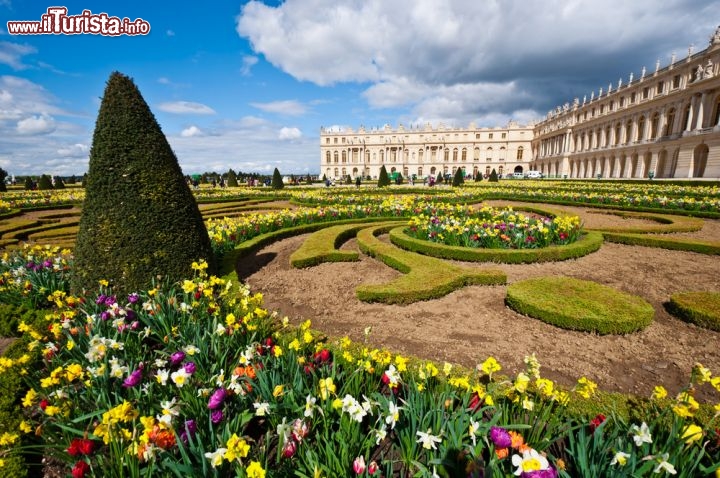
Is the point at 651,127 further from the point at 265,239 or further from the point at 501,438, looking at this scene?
the point at 501,438

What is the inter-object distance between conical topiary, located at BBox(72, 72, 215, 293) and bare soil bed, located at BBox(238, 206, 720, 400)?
1760mm

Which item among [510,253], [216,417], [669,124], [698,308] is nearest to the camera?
[216,417]

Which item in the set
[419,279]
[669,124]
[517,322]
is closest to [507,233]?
[419,279]

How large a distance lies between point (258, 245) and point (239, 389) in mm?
6851

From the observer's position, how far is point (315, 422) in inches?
85.4

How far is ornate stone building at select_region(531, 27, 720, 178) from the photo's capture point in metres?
34.0

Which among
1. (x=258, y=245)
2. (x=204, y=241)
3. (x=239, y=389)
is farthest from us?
(x=258, y=245)

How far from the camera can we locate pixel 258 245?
8734mm

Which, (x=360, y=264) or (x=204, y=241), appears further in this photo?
(x=360, y=264)

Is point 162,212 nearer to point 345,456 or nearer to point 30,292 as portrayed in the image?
point 30,292

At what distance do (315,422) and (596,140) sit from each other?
223 ft

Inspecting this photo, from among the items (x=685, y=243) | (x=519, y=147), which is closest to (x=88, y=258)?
(x=685, y=243)

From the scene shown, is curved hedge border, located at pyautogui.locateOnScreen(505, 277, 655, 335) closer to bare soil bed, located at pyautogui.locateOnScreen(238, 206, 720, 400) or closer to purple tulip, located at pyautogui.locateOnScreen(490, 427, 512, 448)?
bare soil bed, located at pyautogui.locateOnScreen(238, 206, 720, 400)

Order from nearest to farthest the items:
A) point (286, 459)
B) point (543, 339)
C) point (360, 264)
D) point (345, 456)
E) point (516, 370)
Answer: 1. point (345, 456)
2. point (286, 459)
3. point (516, 370)
4. point (543, 339)
5. point (360, 264)
